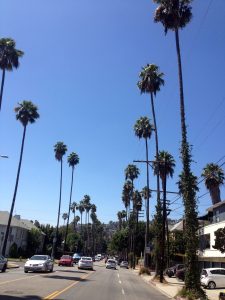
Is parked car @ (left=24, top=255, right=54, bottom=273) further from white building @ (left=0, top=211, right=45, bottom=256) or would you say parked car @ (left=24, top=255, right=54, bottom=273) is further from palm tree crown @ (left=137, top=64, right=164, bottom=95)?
white building @ (left=0, top=211, right=45, bottom=256)

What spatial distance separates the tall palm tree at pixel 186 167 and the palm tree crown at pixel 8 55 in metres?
20.2

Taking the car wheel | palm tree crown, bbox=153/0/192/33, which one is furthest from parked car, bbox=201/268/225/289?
palm tree crown, bbox=153/0/192/33

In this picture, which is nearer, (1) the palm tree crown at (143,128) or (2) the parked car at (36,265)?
(2) the parked car at (36,265)

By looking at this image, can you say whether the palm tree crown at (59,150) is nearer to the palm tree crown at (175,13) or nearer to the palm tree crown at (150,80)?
the palm tree crown at (150,80)

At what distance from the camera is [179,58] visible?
29172mm

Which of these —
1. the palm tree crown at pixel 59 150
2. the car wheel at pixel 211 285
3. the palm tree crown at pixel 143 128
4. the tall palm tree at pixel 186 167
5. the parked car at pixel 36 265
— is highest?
the palm tree crown at pixel 59 150

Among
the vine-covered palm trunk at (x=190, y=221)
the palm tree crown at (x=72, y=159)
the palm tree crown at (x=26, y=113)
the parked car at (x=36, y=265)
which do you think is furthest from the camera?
the palm tree crown at (x=72, y=159)

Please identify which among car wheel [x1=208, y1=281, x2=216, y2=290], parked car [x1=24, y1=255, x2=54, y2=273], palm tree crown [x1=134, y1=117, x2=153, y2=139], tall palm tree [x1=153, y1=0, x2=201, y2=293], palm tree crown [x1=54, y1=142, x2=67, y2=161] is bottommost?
car wheel [x1=208, y1=281, x2=216, y2=290]

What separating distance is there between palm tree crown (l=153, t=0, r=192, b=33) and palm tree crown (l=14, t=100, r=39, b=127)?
1298 inches

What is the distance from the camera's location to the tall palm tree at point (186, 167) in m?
25.2

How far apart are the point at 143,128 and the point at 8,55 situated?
22.9m

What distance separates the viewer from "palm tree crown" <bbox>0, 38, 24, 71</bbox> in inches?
1804

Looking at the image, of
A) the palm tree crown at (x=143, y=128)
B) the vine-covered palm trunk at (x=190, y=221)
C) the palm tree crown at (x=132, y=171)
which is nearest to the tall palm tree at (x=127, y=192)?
the palm tree crown at (x=132, y=171)

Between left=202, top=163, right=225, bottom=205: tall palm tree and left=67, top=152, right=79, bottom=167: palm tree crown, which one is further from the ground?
left=67, top=152, right=79, bottom=167: palm tree crown
